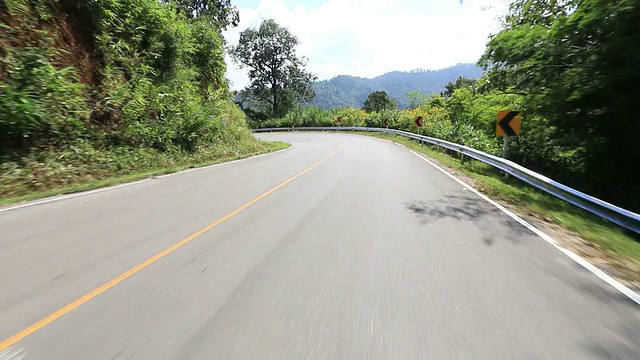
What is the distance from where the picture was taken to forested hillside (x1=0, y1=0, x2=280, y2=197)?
9633mm

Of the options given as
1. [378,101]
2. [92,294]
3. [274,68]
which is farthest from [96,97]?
[378,101]

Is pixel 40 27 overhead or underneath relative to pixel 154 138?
overhead

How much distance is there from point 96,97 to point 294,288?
12555mm

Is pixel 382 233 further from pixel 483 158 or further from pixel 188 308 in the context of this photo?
pixel 483 158

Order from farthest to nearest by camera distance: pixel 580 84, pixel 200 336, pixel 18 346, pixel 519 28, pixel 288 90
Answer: pixel 288 90
pixel 519 28
pixel 580 84
pixel 200 336
pixel 18 346

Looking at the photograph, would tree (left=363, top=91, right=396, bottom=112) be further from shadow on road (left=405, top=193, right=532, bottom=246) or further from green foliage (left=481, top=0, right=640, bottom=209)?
shadow on road (left=405, top=193, right=532, bottom=246)

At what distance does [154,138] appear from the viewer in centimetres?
1414

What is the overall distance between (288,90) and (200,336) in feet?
213

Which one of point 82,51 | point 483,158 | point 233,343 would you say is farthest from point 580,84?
point 82,51

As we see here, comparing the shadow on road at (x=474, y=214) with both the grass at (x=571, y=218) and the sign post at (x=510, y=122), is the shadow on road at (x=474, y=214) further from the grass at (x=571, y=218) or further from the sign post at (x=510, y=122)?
the sign post at (x=510, y=122)

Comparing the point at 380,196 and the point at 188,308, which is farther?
the point at 380,196

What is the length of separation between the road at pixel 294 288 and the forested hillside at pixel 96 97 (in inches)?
149

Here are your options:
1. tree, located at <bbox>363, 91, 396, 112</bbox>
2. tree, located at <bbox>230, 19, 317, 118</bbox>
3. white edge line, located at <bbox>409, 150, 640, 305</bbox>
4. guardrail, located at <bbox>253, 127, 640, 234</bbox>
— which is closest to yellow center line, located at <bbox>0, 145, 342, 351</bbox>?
white edge line, located at <bbox>409, 150, 640, 305</bbox>

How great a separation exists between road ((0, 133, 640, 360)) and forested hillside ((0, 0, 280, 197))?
378cm
